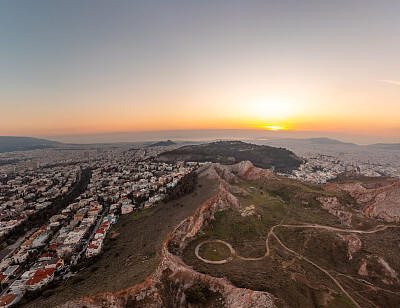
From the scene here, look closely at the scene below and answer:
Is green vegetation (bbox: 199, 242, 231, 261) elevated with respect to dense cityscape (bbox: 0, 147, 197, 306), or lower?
elevated

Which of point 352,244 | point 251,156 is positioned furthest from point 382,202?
point 251,156

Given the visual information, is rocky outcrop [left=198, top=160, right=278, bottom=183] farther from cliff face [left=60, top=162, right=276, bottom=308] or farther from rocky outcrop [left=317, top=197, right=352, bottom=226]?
cliff face [left=60, top=162, right=276, bottom=308]

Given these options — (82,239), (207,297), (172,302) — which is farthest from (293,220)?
(82,239)

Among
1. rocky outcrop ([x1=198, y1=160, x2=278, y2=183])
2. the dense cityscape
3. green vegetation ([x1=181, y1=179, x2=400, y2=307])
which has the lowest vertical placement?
the dense cityscape

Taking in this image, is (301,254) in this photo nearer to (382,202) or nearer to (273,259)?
(273,259)

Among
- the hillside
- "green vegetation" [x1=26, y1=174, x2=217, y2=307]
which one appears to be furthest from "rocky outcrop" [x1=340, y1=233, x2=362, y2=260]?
"green vegetation" [x1=26, y1=174, x2=217, y2=307]

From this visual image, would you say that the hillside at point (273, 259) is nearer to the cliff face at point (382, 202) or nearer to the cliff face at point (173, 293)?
the cliff face at point (173, 293)

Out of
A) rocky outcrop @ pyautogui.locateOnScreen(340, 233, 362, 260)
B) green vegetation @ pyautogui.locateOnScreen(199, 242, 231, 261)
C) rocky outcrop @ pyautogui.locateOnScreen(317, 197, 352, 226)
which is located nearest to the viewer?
green vegetation @ pyautogui.locateOnScreen(199, 242, 231, 261)

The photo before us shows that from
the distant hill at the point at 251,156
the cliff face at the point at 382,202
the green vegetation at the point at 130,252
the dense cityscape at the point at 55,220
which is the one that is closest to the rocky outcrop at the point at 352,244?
the cliff face at the point at 382,202

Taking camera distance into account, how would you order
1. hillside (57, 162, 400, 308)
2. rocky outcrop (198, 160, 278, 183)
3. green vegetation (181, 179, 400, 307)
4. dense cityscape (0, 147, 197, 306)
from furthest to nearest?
rocky outcrop (198, 160, 278, 183) → dense cityscape (0, 147, 197, 306) → green vegetation (181, 179, 400, 307) → hillside (57, 162, 400, 308)
